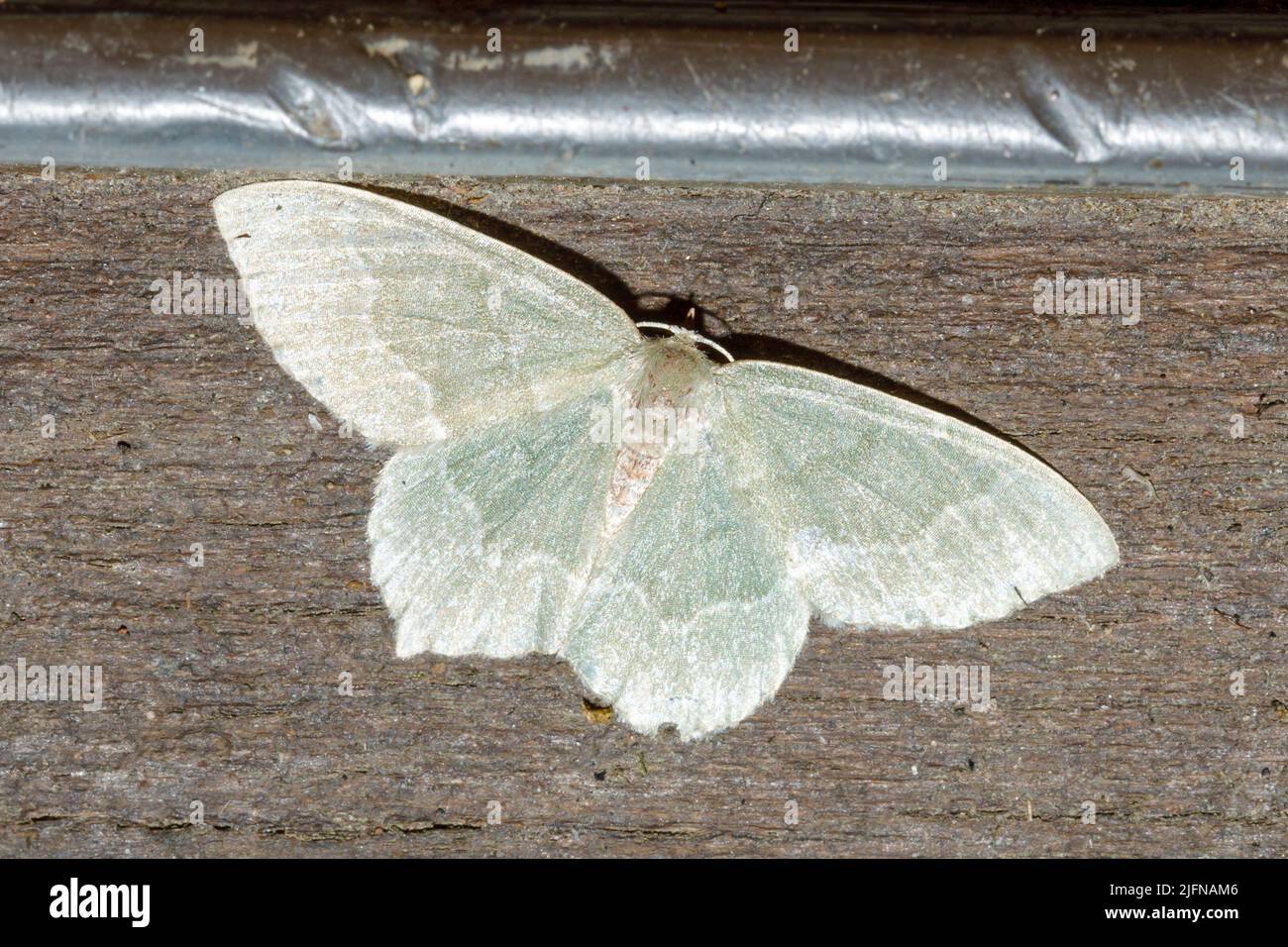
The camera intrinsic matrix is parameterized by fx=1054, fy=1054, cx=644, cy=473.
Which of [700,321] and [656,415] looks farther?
[700,321]

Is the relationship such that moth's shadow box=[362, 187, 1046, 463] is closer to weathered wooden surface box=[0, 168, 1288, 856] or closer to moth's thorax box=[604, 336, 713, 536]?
weathered wooden surface box=[0, 168, 1288, 856]

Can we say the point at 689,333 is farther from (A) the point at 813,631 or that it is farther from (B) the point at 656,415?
(A) the point at 813,631

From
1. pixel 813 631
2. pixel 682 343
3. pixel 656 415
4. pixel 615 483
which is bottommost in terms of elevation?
pixel 813 631

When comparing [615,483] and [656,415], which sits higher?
[656,415]

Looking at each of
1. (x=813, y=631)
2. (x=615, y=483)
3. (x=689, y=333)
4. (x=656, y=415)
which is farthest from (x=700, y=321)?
(x=813, y=631)

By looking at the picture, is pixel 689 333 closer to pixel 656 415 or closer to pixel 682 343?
pixel 682 343

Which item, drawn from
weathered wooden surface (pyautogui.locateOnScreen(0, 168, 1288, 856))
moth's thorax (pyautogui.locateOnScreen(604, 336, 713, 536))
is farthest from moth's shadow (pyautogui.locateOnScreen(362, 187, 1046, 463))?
moth's thorax (pyautogui.locateOnScreen(604, 336, 713, 536))

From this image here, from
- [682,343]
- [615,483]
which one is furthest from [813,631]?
[682,343]
